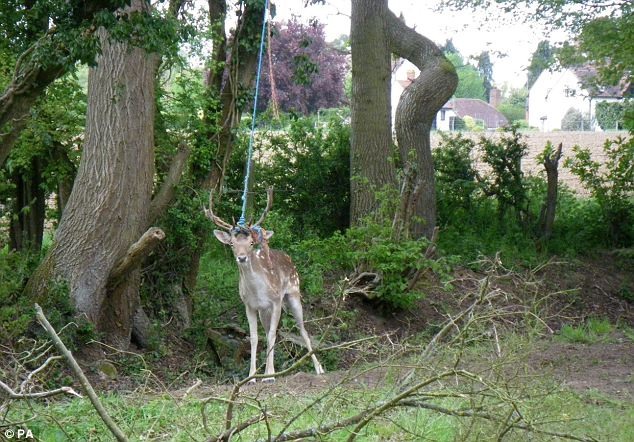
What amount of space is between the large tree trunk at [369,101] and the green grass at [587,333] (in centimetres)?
481

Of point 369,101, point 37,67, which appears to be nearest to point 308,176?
point 369,101

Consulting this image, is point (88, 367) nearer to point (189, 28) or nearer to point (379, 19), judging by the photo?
point (189, 28)

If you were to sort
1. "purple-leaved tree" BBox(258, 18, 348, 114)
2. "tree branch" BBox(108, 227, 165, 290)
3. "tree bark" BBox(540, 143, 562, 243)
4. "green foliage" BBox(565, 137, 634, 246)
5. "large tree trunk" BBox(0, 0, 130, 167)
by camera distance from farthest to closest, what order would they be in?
"purple-leaved tree" BBox(258, 18, 348, 114) → "green foliage" BBox(565, 137, 634, 246) → "tree bark" BBox(540, 143, 562, 243) → "tree branch" BBox(108, 227, 165, 290) → "large tree trunk" BBox(0, 0, 130, 167)

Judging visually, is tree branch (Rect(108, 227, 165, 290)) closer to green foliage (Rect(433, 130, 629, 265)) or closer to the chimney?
green foliage (Rect(433, 130, 629, 265))

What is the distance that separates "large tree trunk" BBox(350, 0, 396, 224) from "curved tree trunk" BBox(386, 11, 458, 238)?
297 mm

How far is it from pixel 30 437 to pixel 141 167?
7312 millimetres

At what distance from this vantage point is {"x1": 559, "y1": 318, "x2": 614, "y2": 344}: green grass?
48.9ft

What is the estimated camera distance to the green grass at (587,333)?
48.9 feet

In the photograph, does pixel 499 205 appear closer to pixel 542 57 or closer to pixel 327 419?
pixel 542 57

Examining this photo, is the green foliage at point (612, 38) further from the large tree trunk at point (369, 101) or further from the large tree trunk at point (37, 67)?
the large tree trunk at point (37, 67)

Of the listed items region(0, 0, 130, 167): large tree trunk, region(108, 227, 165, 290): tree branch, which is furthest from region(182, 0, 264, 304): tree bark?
region(0, 0, 130, 167): large tree trunk

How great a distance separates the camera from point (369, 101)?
19.5 m

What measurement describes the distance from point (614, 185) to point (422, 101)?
5.69m

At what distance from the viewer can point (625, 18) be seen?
19.3 m
